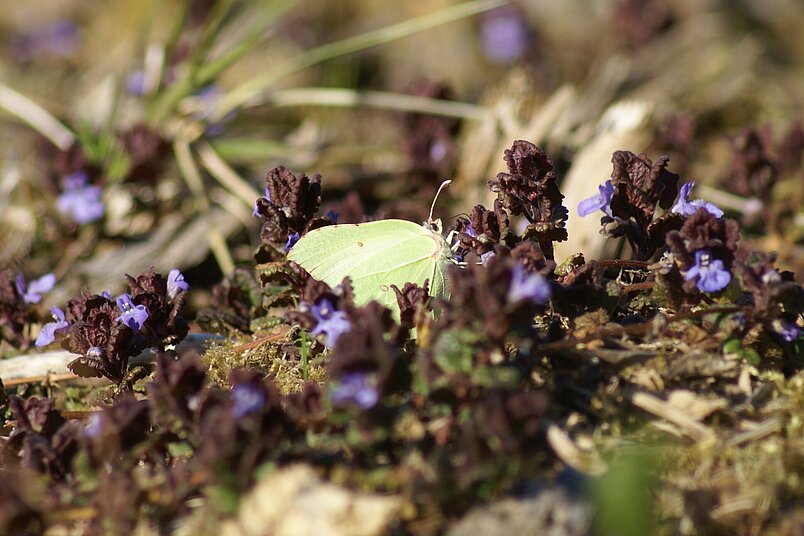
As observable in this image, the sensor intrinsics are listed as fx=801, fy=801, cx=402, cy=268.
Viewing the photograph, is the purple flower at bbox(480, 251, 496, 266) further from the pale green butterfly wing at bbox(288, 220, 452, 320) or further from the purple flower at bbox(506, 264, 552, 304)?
the purple flower at bbox(506, 264, 552, 304)

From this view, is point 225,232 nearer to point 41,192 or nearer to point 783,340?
point 41,192

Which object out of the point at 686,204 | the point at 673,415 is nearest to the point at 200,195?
the point at 686,204

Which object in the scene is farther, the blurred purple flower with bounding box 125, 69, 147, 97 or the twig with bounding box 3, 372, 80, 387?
the blurred purple flower with bounding box 125, 69, 147, 97

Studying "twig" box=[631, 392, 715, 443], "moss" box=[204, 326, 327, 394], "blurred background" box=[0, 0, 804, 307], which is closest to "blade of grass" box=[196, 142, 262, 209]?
"blurred background" box=[0, 0, 804, 307]

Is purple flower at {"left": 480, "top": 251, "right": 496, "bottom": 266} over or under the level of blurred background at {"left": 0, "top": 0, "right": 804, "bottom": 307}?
under

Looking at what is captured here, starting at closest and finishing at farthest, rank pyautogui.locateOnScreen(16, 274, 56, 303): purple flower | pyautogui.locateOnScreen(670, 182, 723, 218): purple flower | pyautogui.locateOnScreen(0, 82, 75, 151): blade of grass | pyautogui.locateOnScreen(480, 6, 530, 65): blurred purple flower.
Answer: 1. pyautogui.locateOnScreen(670, 182, 723, 218): purple flower
2. pyautogui.locateOnScreen(16, 274, 56, 303): purple flower
3. pyautogui.locateOnScreen(0, 82, 75, 151): blade of grass
4. pyautogui.locateOnScreen(480, 6, 530, 65): blurred purple flower

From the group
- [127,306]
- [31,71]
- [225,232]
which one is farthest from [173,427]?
[31,71]
